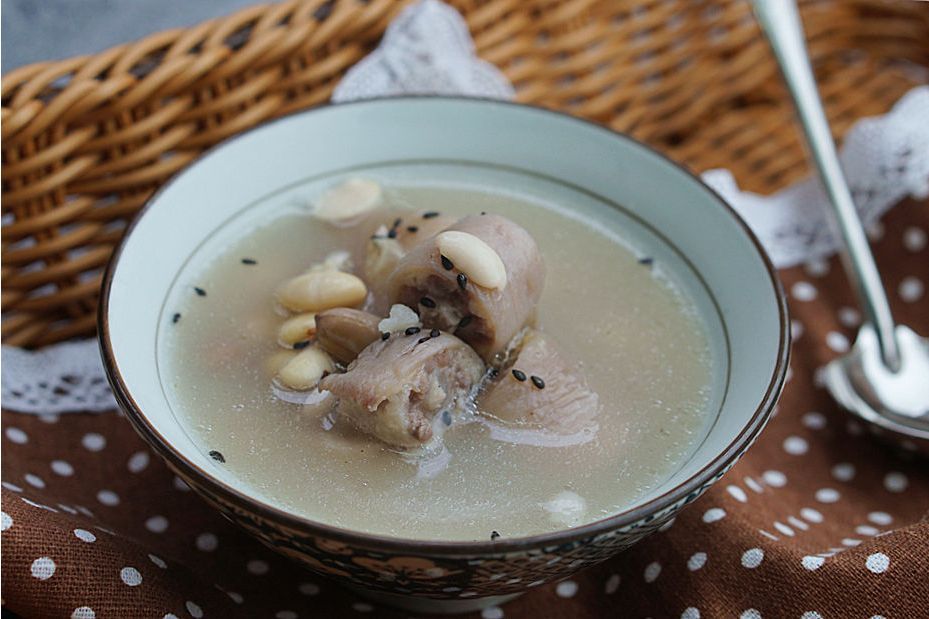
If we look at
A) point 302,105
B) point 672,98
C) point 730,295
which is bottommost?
point 672,98

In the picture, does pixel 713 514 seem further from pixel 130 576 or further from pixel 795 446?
pixel 130 576

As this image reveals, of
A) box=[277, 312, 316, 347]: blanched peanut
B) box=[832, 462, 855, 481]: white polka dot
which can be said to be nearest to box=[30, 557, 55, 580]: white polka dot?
box=[277, 312, 316, 347]: blanched peanut

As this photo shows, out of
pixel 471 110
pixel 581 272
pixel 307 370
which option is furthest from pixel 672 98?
pixel 307 370

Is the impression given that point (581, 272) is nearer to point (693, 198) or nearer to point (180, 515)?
point (693, 198)

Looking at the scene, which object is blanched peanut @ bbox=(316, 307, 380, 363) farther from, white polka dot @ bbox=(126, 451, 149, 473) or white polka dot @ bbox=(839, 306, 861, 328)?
white polka dot @ bbox=(839, 306, 861, 328)

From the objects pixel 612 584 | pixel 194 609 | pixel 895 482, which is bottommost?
pixel 895 482

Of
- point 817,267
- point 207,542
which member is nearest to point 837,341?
point 817,267

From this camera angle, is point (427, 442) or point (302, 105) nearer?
point (427, 442)
